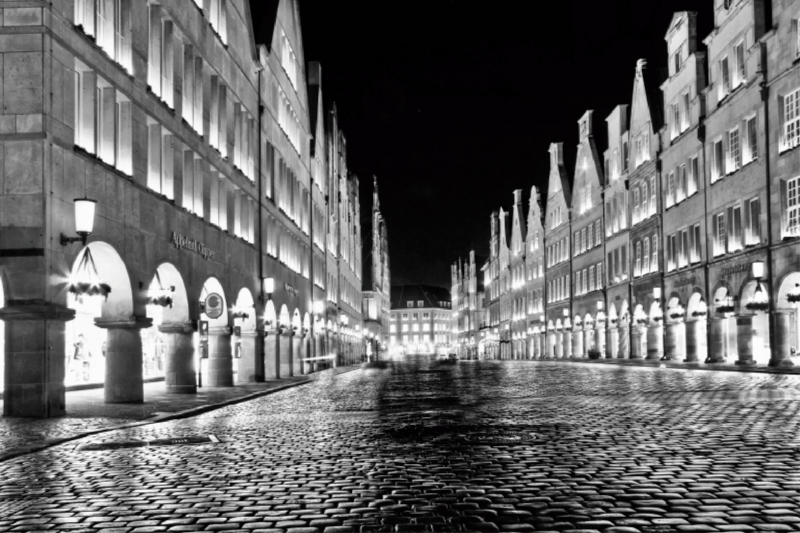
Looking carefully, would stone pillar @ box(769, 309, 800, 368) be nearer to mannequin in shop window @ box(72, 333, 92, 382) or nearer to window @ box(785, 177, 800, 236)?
window @ box(785, 177, 800, 236)

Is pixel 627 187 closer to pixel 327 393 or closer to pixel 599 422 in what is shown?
pixel 327 393

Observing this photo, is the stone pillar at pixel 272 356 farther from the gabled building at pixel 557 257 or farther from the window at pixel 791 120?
the gabled building at pixel 557 257

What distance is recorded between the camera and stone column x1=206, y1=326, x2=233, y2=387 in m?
33.6

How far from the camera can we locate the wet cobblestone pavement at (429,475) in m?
8.11

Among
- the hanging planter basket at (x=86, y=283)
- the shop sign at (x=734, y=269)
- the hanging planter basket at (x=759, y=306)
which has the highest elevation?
the shop sign at (x=734, y=269)

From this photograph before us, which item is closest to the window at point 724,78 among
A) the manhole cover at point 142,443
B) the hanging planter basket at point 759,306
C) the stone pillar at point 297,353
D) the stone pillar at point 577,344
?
the hanging planter basket at point 759,306

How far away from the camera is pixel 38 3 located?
19.0 metres

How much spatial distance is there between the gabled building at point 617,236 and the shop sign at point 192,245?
134 ft

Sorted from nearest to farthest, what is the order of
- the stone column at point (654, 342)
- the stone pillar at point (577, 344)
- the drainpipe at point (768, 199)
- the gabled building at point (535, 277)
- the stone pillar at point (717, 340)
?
1. the drainpipe at point (768, 199)
2. the stone pillar at point (717, 340)
3. the stone column at point (654, 342)
4. the stone pillar at point (577, 344)
5. the gabled building at point (535, 277)

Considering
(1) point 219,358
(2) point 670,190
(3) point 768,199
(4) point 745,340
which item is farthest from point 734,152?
(1) point 219,358

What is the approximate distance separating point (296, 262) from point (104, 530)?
45282 millimetres

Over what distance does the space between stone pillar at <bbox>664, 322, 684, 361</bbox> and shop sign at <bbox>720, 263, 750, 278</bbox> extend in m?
9.18

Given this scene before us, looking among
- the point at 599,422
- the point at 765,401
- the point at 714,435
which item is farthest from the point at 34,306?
the point at 765,401

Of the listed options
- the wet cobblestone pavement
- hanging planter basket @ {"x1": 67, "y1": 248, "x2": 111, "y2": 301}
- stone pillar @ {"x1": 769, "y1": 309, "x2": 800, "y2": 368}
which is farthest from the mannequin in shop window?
stone pillar @ {"x1": 769, "y1": 309, "x2": 800, "y2": 368}
